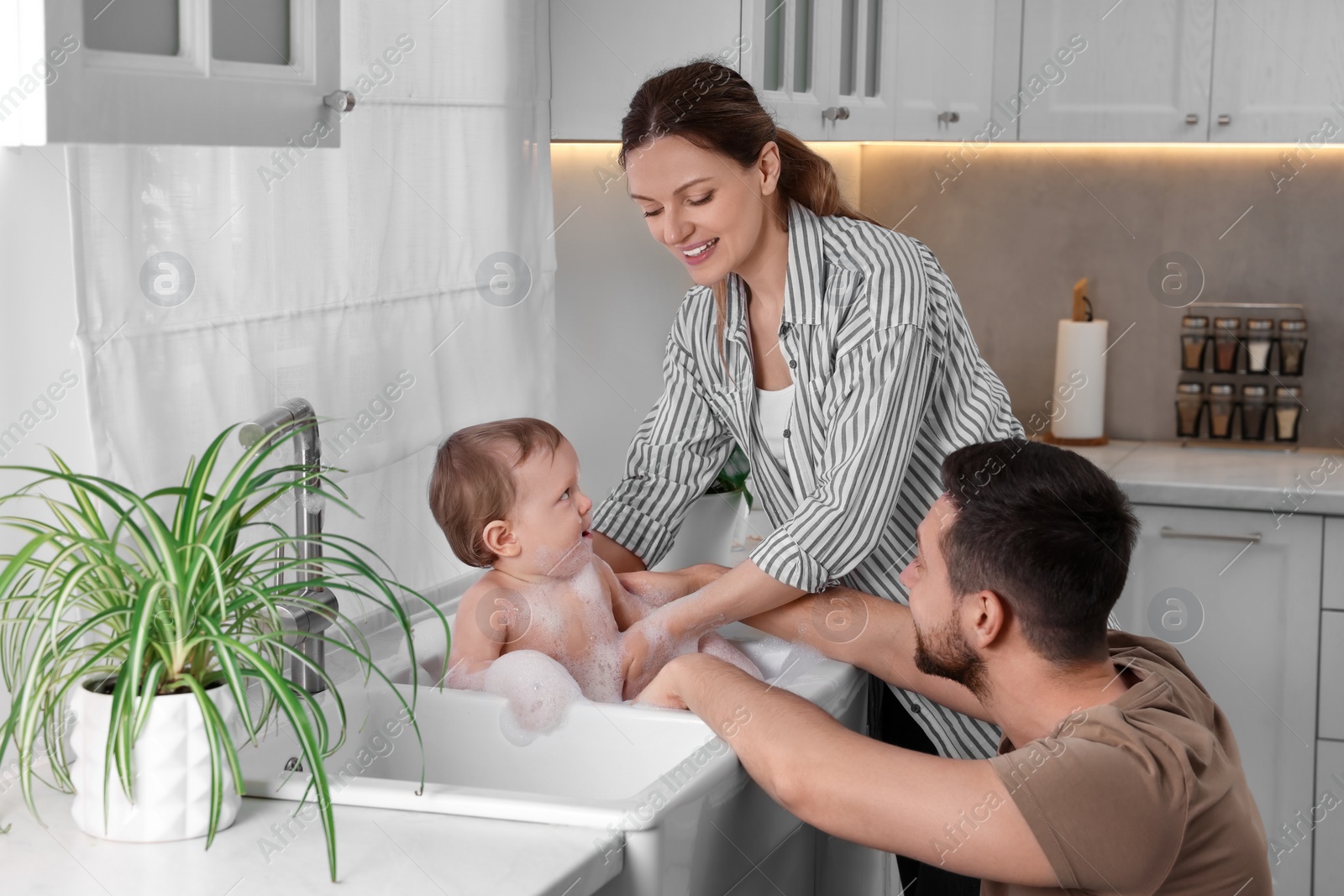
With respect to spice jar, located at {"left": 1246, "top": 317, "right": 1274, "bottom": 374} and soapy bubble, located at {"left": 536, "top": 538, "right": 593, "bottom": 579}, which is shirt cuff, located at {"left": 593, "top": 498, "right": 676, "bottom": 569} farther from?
spice jar, located at {"left": 1246, "top": 317, "right": 1274, "bottom": 374}

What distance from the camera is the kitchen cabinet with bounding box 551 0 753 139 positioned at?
7.02 ft

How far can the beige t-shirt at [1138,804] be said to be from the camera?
3.43 feet

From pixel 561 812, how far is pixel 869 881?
777 millimetres

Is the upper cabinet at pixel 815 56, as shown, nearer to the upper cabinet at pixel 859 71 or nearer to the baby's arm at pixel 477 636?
the upper cabinet at pixel 859 71

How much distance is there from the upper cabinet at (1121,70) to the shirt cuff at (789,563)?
1.71 meters

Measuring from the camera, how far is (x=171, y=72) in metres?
0.96

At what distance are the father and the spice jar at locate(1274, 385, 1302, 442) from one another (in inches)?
74.9

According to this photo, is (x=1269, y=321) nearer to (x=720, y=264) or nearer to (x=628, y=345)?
(x=628, y=345)

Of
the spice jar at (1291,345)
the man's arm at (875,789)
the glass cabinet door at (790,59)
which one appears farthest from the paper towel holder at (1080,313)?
the man's arm at (875,789)

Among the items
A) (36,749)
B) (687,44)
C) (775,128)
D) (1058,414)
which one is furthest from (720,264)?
(1058,414)

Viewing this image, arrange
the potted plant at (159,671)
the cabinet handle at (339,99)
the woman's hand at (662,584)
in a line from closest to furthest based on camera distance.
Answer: the potted plant at (159,671), the cabinet handle at (339,99), the woman's hand at (662,584)

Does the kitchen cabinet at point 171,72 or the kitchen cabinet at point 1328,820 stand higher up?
the kitchen cabinet at point 171,72

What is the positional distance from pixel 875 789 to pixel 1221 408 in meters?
2.25

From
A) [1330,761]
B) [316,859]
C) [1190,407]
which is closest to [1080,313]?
[1190,407]
